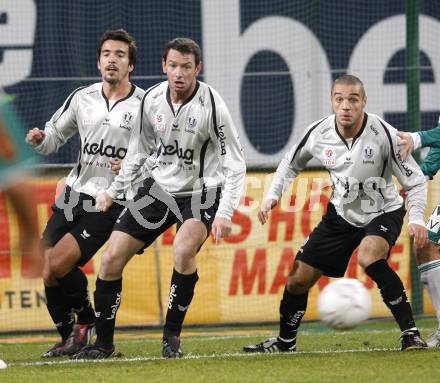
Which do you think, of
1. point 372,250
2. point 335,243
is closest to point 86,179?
point 335,243

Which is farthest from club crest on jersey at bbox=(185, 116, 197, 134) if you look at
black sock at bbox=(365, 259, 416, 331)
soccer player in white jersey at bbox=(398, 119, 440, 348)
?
soccer player in white jersey at bbox=(398, 119, 440, 348)

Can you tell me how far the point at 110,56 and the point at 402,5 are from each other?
9.35 metres

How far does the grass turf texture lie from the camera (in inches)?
254

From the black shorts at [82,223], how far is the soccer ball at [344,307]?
1.83 metres

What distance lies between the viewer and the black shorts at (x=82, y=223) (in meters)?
8.14

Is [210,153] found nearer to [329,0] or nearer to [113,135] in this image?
[113,135]

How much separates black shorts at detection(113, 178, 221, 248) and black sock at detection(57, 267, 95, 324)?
77 centimetres

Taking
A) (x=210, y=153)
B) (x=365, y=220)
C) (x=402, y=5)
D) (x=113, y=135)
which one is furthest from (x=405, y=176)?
(x=402, y=5)

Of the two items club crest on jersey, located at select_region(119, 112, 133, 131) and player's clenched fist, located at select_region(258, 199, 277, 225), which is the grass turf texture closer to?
player's clenched fist, located at select_region(258, 199, 277, 225)

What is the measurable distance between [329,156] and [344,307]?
1177mm

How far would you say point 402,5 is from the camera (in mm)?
16516

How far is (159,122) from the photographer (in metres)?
7.66

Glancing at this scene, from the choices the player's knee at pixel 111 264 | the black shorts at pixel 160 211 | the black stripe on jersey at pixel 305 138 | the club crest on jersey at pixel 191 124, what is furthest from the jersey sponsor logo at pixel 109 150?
the black stripe on jersey at pixel 305 138

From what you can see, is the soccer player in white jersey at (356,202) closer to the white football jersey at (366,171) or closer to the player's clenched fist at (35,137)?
the white football jersey at (366,171)
